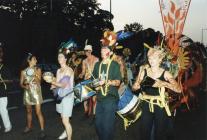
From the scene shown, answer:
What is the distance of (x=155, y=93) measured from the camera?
6.51 metres

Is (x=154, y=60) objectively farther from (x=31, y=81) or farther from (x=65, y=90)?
(x=31, y=81)

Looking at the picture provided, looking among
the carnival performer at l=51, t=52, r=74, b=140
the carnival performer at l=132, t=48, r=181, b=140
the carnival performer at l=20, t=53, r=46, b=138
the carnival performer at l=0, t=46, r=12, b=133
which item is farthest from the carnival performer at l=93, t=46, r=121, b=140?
the carnival performer at l=0, t=46, r=12, b=133

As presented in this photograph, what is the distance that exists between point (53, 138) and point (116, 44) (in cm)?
303

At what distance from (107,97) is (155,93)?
80 centimetres

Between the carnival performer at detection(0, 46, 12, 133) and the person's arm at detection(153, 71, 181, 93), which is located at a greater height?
the person's arm at detection(153, 71, 181, 93)

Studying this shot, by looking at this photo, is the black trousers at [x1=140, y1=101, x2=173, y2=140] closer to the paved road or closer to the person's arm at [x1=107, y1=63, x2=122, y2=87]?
the person's arm at [x1=107, y1=63, x2=122, y2=87]

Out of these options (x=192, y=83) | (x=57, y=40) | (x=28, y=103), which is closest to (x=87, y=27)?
(x=57, y=40)

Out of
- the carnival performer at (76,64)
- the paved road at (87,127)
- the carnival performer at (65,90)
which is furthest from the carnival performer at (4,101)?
the carnival performer at (76,64)

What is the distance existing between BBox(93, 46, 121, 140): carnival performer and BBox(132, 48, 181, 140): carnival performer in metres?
0.49

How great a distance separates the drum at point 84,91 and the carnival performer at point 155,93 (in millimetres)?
1036

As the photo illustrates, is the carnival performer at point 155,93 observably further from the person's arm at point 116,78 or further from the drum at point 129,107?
the drum at point 129,107

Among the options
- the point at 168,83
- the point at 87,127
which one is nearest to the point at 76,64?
the point at 87,127

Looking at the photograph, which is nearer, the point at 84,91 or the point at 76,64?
the point at 84,91

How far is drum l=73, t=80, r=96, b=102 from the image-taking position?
24.1 ft
